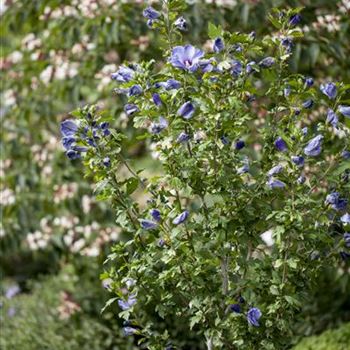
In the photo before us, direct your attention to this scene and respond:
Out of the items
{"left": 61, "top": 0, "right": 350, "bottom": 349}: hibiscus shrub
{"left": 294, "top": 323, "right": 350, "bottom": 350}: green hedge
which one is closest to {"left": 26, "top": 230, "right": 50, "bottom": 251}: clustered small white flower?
{"left": 294, "top": 323, "right": 350, "bottom": 350}: green hedge

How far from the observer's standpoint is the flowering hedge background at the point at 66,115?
4270 millimetres

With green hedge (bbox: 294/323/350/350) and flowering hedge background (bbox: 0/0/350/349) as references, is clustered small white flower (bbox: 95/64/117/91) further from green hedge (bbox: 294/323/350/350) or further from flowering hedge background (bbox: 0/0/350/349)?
green hedge (bbox: 294/323/350/350)

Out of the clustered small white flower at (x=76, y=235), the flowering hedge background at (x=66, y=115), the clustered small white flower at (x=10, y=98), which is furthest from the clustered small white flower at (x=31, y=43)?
the clustered small white flower at (x=76, y=235)

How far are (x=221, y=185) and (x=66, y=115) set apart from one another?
7.66 feet

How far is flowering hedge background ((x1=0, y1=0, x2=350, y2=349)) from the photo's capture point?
4270mm

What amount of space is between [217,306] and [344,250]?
1.72ft

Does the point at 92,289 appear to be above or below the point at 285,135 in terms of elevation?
below

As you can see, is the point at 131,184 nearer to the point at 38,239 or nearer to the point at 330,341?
the point at 330,341

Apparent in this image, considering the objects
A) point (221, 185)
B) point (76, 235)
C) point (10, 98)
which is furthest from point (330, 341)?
point (10, 98)

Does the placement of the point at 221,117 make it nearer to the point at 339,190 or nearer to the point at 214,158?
the point at 214,158

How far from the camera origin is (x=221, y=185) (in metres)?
2.78

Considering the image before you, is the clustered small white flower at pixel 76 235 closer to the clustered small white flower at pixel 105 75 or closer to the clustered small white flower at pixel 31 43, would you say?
the clustered small white flower at pixel 105 75

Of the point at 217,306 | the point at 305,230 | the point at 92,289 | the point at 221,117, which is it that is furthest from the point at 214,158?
the point at 92,289

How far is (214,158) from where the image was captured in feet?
9.00
